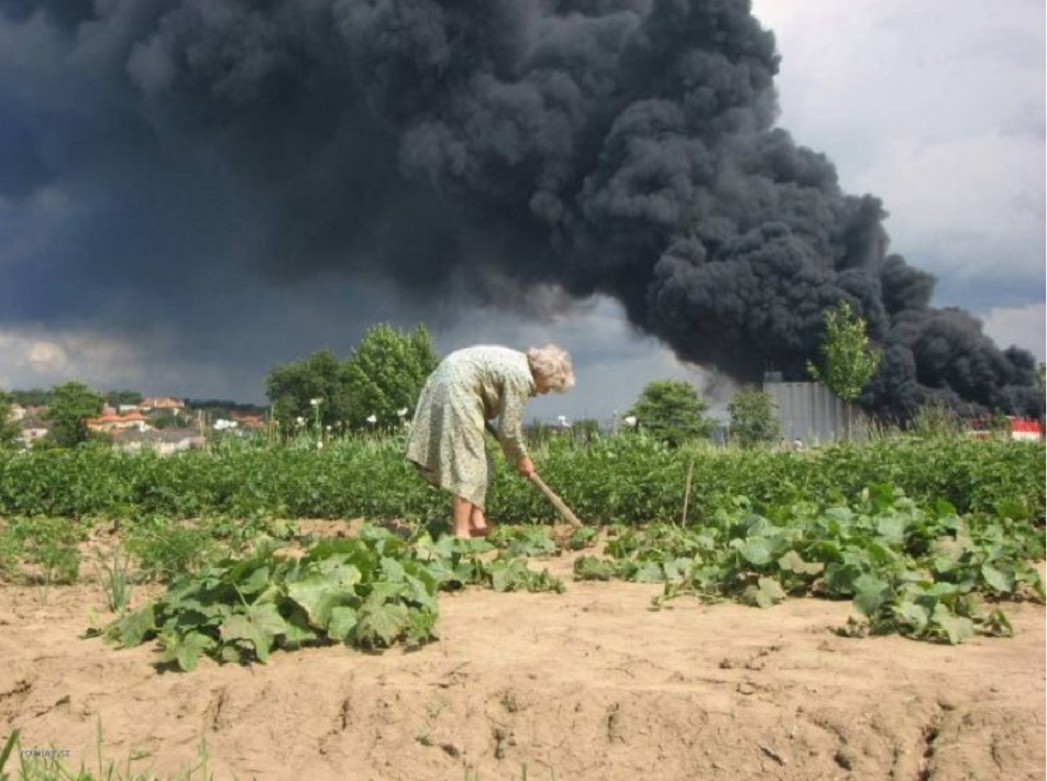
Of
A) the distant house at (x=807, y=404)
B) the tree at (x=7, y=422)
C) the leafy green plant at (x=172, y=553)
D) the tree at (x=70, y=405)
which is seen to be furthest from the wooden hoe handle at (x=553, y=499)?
the distant house at (x=807, y=404)

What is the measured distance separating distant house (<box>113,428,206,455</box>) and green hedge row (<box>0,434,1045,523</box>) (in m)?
3.92

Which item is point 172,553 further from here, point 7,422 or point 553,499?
point 7,422

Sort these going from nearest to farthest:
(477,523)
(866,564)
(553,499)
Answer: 1. (866,564)
2. (477,523)
3. (553,499)

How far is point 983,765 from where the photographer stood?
2951 millimetres

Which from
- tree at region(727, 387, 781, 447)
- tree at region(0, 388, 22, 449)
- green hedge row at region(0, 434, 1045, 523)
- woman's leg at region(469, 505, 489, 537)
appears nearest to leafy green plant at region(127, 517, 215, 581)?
woman's leg at region(469, 505, 489, 537)

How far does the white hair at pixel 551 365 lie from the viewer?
22.2 ft

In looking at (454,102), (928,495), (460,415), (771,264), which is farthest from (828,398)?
(460,415)

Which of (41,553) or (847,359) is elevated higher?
(847,359)

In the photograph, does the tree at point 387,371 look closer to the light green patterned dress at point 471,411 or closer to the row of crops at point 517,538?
the row of crops at point 517,538

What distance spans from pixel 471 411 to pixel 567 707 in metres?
3.55

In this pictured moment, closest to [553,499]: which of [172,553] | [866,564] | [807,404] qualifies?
[172,553]

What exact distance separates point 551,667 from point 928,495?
6305 millimetres

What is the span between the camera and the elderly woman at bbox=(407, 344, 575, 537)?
22.1ft

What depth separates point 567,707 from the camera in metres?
3.35
